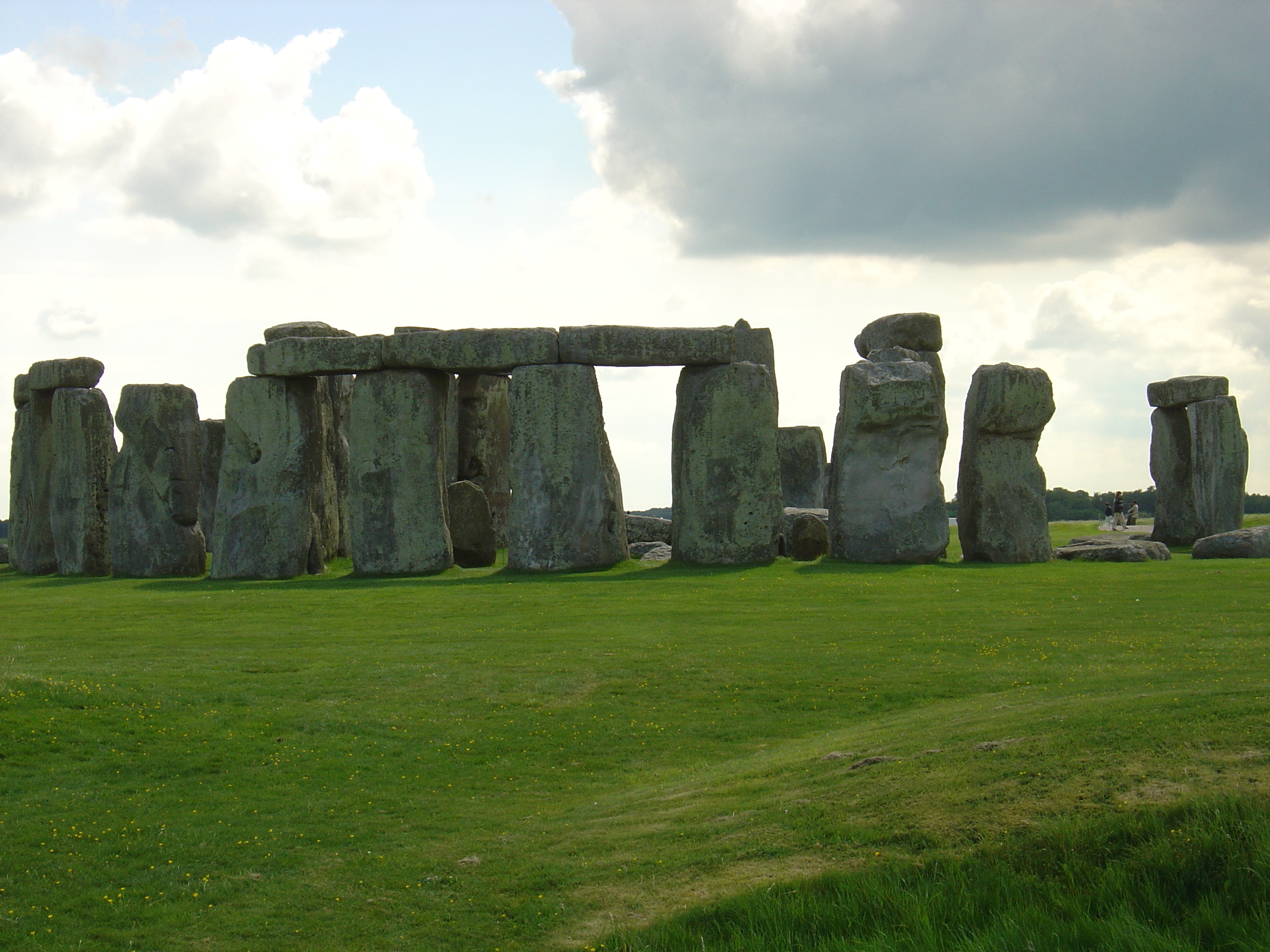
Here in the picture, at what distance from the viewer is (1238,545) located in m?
23.5

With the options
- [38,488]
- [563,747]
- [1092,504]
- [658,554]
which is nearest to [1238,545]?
[658,554]

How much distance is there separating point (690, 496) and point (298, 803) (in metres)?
14.7

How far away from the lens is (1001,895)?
6.36 meters

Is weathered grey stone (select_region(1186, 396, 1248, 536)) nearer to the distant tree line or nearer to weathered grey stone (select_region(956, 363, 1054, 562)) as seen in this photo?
weathered grey stone (select_region(956, 363, 1054, 562))

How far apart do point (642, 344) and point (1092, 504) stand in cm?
5365

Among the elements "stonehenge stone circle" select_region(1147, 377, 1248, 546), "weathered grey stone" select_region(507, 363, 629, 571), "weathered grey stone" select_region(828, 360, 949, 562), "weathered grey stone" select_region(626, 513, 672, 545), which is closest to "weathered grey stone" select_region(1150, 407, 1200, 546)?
"stonehenge stone circle" select_region(1147, 377, 1248, 546)

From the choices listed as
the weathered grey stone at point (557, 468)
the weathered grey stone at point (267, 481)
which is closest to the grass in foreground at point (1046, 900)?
the weathered grey stone at point (557, 468)

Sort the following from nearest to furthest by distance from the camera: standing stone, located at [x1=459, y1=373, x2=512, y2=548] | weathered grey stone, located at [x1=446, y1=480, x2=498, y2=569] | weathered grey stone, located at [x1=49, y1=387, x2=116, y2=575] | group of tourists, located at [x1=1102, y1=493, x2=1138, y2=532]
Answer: weathered grey stone, located at [x1=446, y1=480, x2=498, y2=569], weathered grey stone, located at [x1=49, y1=387, x2=116, y2=575], standing stone, located at [x1=459, y1=373, x2=512, y2=548], group of tourists, located at [x1=1102, y1=493, x2=1138, y2=532]

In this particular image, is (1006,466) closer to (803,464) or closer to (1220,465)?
(1220,465)

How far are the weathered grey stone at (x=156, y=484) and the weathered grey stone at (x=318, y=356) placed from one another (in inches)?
95.5

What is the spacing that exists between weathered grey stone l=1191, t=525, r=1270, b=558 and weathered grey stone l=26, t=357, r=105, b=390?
72.5 ft

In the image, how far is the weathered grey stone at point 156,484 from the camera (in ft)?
83.9

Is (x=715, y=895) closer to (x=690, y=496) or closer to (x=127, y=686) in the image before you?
(x=127, y=686)

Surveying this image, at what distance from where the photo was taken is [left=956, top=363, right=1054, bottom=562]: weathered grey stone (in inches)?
913
